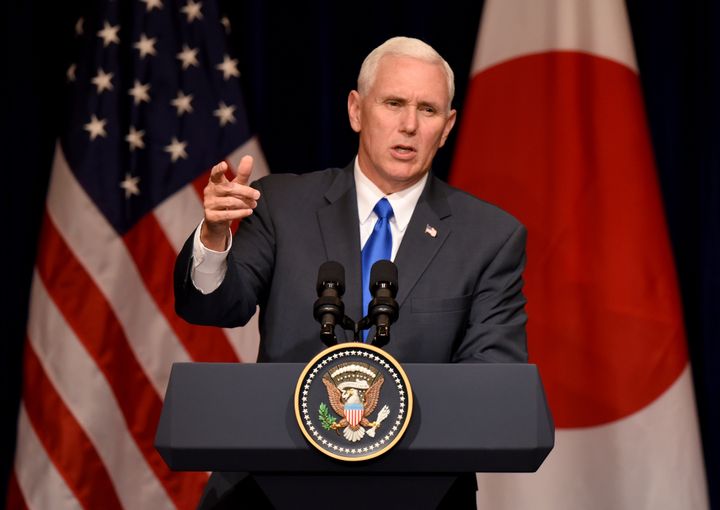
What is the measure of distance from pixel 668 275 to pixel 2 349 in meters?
2.33

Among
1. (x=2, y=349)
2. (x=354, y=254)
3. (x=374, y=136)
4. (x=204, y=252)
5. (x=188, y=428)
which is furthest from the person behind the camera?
(x=2, y=349)

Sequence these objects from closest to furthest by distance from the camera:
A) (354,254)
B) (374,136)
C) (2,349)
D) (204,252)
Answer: (204,252) < (354,254) < (374,136) < (2,349)

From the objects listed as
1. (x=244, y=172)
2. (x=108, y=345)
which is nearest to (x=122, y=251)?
(x=108, y=345)

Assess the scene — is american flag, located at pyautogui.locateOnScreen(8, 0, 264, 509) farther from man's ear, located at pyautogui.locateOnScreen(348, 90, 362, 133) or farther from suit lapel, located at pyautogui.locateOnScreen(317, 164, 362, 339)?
suit lapel, located at pyautogui.locateOnScreen(317, 164, 362, 339)

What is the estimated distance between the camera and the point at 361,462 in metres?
1.48

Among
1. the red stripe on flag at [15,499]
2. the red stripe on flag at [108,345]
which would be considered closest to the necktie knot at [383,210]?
the red stripe on flag at [108,345]

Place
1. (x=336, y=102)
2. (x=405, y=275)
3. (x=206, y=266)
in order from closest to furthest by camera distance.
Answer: (x=206, y=266)
(x=405, y=275)
(x=336, y=102)

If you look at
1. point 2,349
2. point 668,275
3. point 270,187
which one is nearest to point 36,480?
point 2,349

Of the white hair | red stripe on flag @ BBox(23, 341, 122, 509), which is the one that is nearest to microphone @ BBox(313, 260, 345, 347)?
the white hair

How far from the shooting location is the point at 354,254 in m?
2.08

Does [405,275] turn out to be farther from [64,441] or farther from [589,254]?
[64,441]

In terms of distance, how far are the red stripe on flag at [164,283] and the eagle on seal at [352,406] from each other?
1.98m

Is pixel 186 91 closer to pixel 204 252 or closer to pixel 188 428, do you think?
pixel 204 252

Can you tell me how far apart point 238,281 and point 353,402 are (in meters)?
0.51
